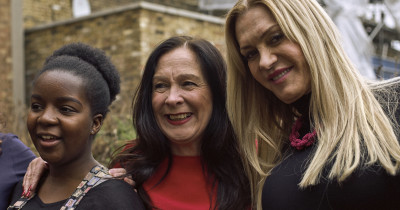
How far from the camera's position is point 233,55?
2451 millimetres

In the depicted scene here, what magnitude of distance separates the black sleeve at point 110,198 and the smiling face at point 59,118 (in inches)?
9.1

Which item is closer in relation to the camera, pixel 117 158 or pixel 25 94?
pixel 117 158

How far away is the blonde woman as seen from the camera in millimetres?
1836

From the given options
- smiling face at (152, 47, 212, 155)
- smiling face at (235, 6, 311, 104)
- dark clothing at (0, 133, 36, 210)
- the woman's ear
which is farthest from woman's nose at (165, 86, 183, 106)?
dark clothing at (0, 133, 36, 210)

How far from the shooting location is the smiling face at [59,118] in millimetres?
2172

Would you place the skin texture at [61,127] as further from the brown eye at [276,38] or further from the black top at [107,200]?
the brown eye at [276,38]

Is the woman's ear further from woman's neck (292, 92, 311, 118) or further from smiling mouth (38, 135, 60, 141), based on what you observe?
woman's neck (292, 92, 311, 118)

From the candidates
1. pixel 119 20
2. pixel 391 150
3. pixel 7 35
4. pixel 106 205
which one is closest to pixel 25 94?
pixel 7 35

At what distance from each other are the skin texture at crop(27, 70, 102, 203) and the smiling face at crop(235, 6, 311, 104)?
0.80 m

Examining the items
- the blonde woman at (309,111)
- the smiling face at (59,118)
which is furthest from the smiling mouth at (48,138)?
the blonde woman at (309,111)

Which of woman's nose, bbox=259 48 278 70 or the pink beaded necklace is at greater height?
woman's nose, bbox=259 48 278 70

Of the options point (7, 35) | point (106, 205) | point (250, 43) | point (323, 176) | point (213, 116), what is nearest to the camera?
point (323, 176)

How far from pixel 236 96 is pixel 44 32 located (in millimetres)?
7685

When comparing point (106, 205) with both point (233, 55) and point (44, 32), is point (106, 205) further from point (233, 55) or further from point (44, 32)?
point (44, 32)
